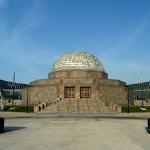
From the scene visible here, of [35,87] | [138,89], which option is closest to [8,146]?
[35,87]

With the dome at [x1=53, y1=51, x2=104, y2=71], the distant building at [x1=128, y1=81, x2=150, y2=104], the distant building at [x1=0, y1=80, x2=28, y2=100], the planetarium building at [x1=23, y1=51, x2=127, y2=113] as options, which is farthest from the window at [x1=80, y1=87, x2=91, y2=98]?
the distant building at [x1=0, y1=80, x2=28, y2=100]

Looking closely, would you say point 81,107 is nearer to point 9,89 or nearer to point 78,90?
point 78,90

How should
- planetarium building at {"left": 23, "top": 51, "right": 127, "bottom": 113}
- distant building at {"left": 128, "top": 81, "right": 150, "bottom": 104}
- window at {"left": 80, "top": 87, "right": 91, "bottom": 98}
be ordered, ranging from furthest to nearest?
distant building at {"left": 128, "top": 81, "right": 150, "bottom": 104} → window at {"left": 80, "top": 87, "right": 91, "bottom": 98} → planetarium building at {"left": 23, "top": 51, "right": 127, "bottom": 113}

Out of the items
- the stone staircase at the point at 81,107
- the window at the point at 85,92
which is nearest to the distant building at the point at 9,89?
the window at the point at 85,92

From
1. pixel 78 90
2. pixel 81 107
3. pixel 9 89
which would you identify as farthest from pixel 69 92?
pixel 9 89

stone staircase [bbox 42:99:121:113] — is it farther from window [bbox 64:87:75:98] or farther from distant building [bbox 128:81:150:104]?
distant building [bbox 128:81:150:104]

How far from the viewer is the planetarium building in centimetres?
3637

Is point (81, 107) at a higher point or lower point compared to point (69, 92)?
lower

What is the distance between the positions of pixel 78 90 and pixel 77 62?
Result: 8.81 m

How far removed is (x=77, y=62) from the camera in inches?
1877

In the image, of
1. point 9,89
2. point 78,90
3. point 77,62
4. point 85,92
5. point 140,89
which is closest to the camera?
point 78,90

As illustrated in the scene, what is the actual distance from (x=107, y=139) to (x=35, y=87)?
110 ft

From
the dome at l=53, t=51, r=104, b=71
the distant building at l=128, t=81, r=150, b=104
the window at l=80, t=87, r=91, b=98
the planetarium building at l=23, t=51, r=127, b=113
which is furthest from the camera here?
the distant building at l=128, t=81, r=150, b=104

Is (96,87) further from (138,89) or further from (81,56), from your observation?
(138,89)
